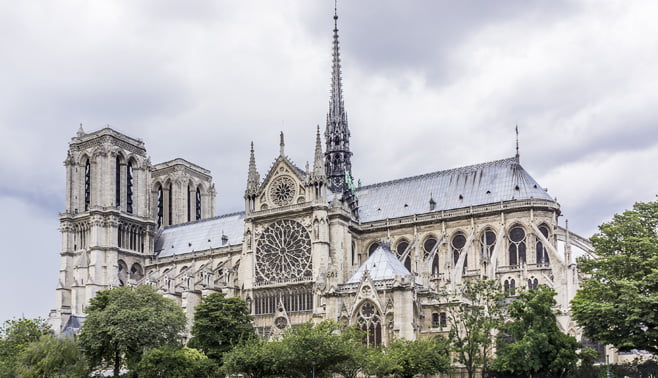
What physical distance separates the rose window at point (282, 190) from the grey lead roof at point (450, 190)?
862 centimetres

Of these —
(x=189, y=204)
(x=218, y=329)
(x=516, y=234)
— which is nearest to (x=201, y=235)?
(x=189, y=204)

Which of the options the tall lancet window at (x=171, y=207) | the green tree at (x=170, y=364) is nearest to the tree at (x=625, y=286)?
the green tree at (x=170, y=364)

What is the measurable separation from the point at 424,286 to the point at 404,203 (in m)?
17.4

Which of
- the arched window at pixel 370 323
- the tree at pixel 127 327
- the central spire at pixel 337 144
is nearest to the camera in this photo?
the tree at pixel 127 327

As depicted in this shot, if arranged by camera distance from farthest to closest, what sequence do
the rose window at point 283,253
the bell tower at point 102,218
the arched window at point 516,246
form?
the bell tower at point 102,218
the rose window at point 283,253
the arched window at point 516,246

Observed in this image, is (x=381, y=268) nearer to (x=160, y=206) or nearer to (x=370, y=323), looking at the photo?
(x=370, y=323)

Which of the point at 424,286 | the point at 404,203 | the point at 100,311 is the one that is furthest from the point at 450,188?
the point at 100,311

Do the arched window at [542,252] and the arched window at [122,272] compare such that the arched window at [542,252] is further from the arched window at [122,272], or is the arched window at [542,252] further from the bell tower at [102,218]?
the arched window at [122,272]

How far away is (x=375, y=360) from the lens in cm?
4816

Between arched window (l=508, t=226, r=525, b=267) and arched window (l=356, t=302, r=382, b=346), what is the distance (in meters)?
15.7

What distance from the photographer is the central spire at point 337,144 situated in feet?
268

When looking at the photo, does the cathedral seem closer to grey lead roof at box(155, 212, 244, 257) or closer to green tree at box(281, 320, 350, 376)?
grey lead roof at box(155, 212, 244, 257)

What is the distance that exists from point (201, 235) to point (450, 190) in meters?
32.4

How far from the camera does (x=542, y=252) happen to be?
67.1m
